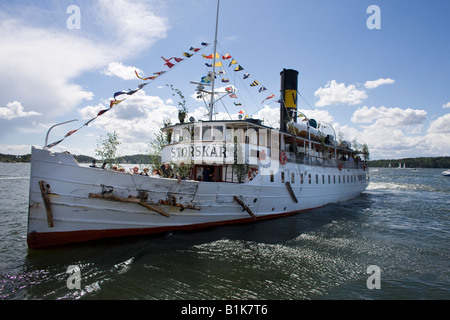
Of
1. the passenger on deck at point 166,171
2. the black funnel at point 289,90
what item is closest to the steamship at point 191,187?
the passenger on deck at point 166,171

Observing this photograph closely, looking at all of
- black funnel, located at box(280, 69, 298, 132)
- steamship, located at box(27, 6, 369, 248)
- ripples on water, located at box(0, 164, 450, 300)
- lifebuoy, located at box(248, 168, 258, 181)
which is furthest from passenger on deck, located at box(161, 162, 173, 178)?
black funnel, located at box(280, 69, 298, 132)

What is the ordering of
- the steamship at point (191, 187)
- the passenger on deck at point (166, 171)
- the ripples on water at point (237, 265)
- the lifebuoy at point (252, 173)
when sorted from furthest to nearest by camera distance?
1. the lifebuoy at point (252, 173)
2. the passenger on deck at point (166, 171)
3. the steamship at point (191, 187)
4. the ripples on water at point (237, 265)

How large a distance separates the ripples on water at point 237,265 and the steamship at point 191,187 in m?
0.62

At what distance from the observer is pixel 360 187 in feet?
89.5

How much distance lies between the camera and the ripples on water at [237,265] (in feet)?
20.3

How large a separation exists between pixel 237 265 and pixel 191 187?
366 centimetres

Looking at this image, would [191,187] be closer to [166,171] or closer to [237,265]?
[166,171]

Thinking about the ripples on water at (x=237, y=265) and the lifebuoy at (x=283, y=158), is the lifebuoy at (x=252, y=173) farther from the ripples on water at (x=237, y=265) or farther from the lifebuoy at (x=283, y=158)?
the ripples on water at (x=237, y=265)

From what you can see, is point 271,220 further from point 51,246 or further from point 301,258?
point 51,246

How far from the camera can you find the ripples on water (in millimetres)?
6176

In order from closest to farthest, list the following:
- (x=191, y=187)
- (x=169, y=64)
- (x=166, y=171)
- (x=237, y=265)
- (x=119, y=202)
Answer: (x=237, y=265) → (x=119, y=202) → (x=191, y=187) → (x=169, y=64) → (x=166, y=171)

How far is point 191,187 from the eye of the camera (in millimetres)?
10055

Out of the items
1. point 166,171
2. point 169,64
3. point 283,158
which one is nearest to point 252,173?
point 283,158
